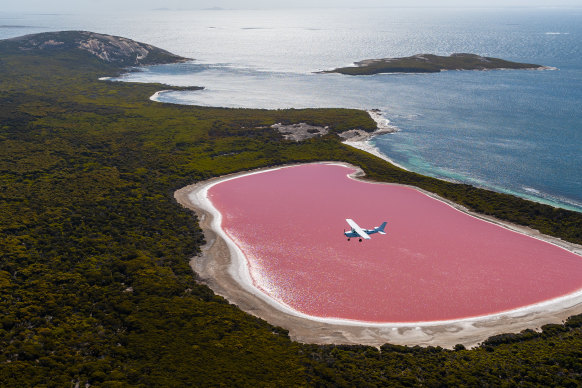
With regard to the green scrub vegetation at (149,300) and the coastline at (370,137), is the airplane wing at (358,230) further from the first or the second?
the coastline at (370,137)

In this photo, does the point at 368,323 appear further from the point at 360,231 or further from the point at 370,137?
the point at 370,137

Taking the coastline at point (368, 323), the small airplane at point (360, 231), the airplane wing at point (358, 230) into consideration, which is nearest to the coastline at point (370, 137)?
the small airplane at point (360, 231)

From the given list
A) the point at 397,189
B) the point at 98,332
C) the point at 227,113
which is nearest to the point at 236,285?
the point at 98,332

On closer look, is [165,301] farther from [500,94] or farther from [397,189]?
[500,94]

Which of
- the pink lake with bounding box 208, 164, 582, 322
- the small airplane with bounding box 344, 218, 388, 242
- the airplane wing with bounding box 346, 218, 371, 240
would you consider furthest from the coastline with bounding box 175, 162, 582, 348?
the small airplane with bounding box 344, 218, 388, 242

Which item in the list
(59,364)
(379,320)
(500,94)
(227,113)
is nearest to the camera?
(59,364)

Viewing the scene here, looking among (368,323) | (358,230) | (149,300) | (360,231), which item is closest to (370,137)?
(358,230)

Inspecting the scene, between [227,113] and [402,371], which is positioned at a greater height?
[227,113]
